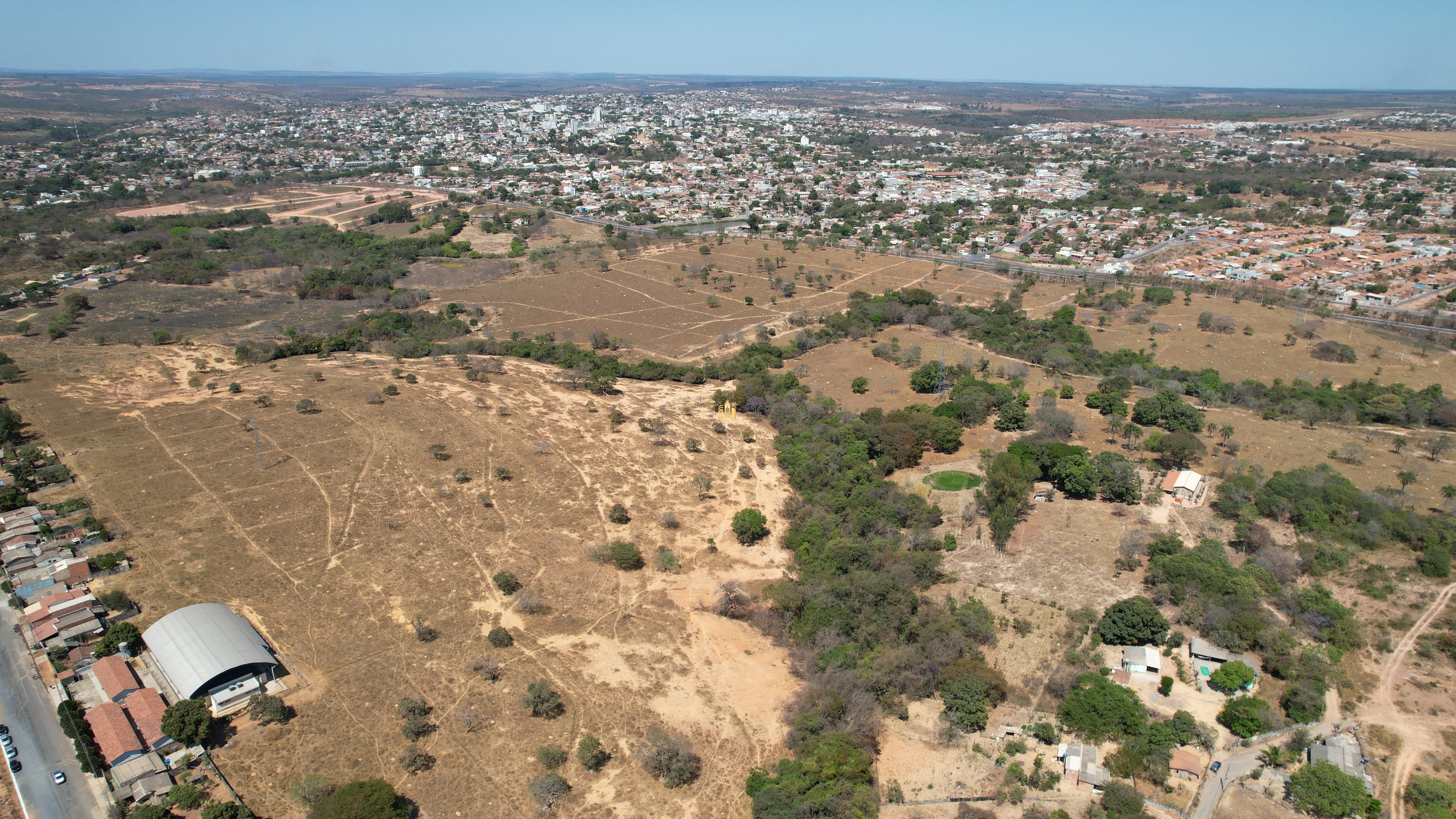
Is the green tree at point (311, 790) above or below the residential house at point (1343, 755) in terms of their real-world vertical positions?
below

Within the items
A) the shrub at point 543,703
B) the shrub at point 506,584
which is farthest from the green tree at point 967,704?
the shrub at point 506,584

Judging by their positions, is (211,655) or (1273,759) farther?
(211,655)

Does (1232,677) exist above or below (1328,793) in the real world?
above

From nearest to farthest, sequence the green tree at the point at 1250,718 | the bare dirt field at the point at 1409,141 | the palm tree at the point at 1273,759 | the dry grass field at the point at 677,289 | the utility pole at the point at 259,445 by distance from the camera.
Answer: the palm tree at the point at 1273,759 < the green tree at the point at 1250,718 < the utility pole at the point at 259,445 < the dry grass field at the point at 677,289 < the bare dirt field at the point at 1409,141

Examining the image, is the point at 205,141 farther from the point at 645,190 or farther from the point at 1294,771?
the point at 1294,771

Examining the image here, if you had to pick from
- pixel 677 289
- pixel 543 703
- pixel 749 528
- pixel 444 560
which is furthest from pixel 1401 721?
pixel 677 289

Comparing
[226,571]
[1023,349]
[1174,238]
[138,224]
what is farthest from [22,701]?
[1174,238]

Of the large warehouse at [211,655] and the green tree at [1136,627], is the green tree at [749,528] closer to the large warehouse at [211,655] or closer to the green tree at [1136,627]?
the green tree at [1136,627]

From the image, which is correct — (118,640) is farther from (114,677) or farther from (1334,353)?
(1334,353)
